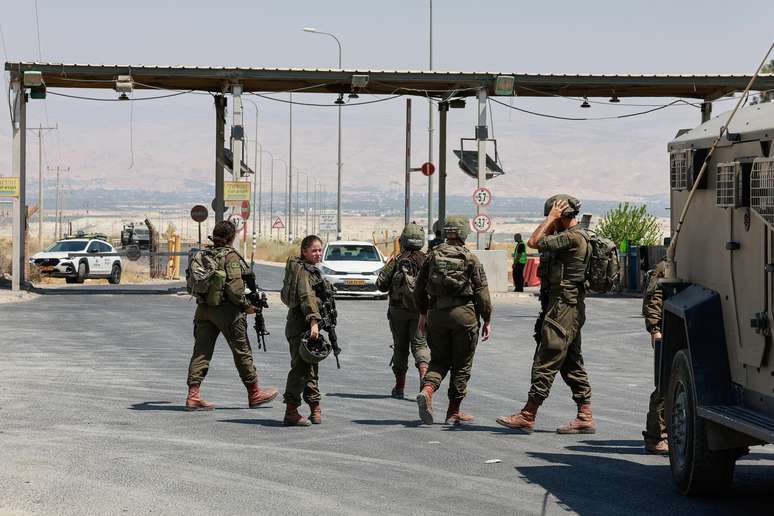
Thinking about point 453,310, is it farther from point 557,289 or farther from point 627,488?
point 627,488

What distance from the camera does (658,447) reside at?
1057cm

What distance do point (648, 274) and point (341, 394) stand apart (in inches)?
183

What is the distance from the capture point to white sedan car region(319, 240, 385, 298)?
3347 centimetres

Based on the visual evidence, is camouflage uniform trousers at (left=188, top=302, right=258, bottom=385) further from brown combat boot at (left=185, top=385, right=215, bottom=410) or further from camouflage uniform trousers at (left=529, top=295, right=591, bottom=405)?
camouflage uniform trousers at (left=529, top=295, right=591, bottom=405)

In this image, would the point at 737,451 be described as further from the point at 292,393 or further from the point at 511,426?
the point at 292,393

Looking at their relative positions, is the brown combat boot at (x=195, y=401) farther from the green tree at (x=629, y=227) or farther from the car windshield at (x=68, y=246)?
the green tree at (x=629, y=227)

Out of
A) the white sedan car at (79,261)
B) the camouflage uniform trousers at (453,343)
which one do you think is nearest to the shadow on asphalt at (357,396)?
the camouflage uniform trousers at (453,343)

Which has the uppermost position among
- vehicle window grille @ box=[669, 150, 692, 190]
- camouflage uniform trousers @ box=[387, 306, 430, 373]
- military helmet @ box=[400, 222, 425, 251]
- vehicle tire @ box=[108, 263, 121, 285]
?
vehicle window grille @ box=[669, 150, 692, 190]

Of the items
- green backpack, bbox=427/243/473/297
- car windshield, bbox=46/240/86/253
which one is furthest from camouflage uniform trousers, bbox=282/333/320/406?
car windshield, bbox=46/240/86/253

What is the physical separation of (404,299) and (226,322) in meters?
2.04

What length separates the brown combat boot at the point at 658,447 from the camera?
10.6 metres

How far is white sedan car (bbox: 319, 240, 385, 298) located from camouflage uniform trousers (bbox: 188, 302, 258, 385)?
19.3 metres

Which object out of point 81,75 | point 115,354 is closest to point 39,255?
point 81,75

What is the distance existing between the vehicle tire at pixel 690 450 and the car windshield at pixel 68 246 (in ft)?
127
